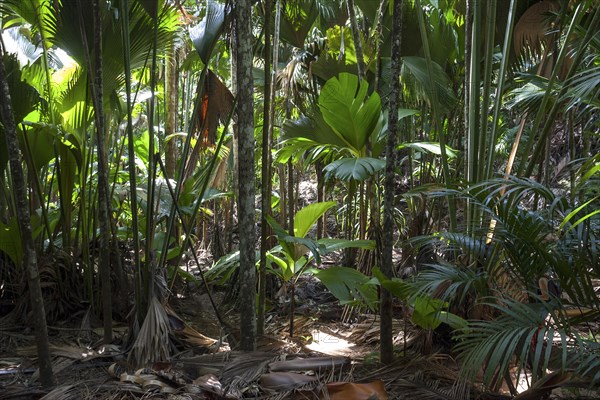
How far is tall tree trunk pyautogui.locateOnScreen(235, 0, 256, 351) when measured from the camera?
400 cm

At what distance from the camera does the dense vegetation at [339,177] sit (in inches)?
127

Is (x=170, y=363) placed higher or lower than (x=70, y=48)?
lower

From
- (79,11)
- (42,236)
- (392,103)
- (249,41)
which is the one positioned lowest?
(42,236)

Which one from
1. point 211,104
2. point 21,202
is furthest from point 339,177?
point 21,202

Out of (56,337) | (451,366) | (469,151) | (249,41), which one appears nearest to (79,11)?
(249,41)

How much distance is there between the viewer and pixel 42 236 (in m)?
6.07

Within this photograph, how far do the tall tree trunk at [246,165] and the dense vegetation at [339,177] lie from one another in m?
0.01

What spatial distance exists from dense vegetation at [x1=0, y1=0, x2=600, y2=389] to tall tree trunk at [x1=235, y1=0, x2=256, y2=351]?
12 millimetres

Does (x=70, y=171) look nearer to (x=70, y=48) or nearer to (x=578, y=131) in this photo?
(x=70, y=48)

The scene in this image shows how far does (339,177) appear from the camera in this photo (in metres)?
4.86

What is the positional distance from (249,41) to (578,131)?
29.8ft

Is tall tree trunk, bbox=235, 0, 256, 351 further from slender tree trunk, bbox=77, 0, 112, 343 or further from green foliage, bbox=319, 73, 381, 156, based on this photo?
green foliage, bbox=319, 73, 381, 156

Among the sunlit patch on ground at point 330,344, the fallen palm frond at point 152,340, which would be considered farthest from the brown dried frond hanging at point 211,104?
the sunlit patch on ground at point 330,344

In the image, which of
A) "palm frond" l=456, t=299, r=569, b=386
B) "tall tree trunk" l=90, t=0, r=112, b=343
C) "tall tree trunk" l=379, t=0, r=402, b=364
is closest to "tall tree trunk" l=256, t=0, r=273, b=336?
"tall tree trunk" l=379, t=0, r=402, b=364
